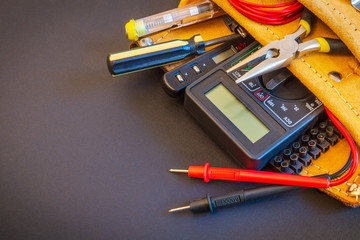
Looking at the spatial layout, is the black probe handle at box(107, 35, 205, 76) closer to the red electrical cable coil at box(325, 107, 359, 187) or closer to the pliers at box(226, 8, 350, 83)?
the pliers at box(226, 8, 350, 83)

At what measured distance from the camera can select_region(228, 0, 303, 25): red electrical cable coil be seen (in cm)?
68

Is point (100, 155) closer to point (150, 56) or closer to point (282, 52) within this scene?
point (150, 56)

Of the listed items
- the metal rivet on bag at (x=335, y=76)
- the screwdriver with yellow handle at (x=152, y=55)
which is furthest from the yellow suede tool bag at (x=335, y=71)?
the screwdriver with yellow handle at (x=152, y=55)

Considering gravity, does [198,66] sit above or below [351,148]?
above

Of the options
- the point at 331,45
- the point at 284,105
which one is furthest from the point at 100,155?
the point at 331,45

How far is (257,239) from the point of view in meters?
0.63

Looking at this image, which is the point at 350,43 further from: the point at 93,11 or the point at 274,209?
the point at 93,11

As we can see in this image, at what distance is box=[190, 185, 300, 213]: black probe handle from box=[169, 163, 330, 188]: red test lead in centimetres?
2

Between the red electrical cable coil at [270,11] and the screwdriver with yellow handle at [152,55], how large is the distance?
0.09 metres

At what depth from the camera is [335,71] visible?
65 cm

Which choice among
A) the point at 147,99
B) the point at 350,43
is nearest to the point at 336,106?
the point at 350,43

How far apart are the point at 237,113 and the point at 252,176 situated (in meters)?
0.11

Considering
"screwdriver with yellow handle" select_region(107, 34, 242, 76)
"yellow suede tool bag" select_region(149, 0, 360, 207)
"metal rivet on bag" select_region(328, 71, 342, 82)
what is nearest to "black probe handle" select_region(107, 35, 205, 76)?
"screwdriver with yellow handle" select_region(107, 34, 242, 76)

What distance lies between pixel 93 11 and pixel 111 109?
250 mm
